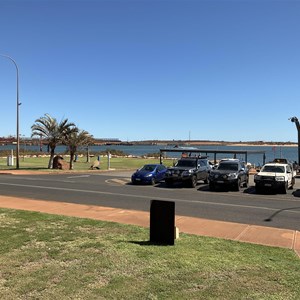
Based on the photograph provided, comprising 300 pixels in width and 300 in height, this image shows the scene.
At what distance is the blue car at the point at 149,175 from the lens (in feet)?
80.3

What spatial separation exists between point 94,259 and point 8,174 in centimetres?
2642

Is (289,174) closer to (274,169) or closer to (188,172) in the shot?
(274,169)

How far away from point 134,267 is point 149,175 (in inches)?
724

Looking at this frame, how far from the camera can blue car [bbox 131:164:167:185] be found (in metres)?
24.5

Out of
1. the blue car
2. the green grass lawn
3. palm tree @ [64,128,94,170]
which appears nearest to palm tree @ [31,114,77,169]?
palm tree @ [64,128,94,170]

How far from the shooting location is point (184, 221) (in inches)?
451

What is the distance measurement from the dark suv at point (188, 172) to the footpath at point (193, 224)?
10.0 m

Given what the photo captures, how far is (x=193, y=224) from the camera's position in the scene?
10984mm

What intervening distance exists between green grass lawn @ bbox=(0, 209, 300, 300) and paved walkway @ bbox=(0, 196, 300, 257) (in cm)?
96

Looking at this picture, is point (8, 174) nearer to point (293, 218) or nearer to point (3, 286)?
point (293, 218)

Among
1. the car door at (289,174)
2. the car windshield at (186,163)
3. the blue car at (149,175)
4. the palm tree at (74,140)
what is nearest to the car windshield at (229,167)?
the car windshield at (186,163)

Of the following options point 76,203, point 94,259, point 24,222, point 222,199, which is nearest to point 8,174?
point 76,203

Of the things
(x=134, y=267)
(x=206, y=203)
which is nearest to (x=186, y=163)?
(x=206, y=203)

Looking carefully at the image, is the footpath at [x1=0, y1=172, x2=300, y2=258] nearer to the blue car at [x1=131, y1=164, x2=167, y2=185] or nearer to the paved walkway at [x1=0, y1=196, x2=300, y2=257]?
the paved walkway at [x1=0, y1=196, x2=300, y2=257]
